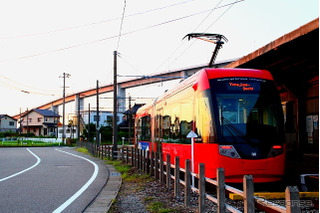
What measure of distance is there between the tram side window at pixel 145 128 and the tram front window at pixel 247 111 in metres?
9.21

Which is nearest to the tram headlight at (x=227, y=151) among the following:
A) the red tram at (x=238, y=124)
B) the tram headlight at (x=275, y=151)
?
the red tram at (x=238, y=124)

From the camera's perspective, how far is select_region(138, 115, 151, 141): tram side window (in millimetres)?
18766

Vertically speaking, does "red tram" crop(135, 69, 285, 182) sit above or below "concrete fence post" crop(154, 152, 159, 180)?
above

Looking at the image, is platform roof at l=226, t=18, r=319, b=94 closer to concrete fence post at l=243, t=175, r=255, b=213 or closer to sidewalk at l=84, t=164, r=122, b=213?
concrete fence post at l=243, t=175, r=255, b=213

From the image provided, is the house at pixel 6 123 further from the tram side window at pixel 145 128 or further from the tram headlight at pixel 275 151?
the tram headlight at pixel 275 151

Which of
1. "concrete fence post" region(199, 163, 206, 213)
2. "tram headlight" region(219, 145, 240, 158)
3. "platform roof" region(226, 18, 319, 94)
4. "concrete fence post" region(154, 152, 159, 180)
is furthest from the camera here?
"concrete fence post" region(154, 152, 159, 180)

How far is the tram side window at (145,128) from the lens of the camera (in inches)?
739

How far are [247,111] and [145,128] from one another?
430 inches

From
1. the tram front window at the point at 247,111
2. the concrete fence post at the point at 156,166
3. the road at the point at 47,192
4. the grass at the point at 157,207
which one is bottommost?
the road at the point at 47,192

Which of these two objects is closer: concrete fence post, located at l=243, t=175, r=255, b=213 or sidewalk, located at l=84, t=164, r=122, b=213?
concrete fence post, located at l=243, t=175, r=255, b=213

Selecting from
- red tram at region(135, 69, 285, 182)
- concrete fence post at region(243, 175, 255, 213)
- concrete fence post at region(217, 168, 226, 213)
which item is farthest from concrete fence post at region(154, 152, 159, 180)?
concrete fence post at region(243, 175, 255, 213)

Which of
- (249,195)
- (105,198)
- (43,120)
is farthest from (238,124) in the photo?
(43,120)

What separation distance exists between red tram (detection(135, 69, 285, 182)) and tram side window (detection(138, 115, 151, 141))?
27.1 feet

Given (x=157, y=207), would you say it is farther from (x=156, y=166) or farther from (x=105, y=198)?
(x=156, y=166)
